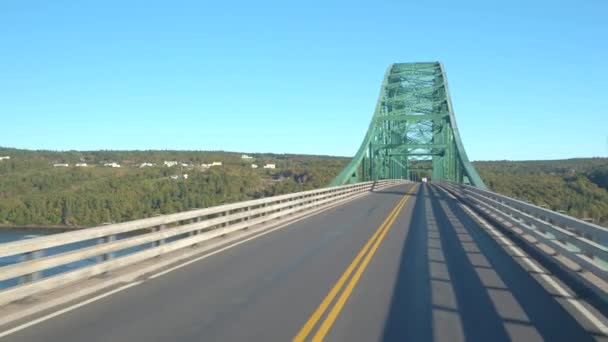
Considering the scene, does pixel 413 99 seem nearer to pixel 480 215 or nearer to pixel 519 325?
pixel 480 215

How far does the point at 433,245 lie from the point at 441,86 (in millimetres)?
66620

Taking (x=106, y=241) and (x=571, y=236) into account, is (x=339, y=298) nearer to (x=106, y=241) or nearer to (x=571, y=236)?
(x=106, y=241)

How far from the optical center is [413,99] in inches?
3246

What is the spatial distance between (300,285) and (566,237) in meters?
4.85

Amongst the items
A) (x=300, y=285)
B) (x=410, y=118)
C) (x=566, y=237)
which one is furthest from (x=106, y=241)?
(x=410, y=118)

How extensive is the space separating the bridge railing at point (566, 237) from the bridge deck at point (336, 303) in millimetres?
709

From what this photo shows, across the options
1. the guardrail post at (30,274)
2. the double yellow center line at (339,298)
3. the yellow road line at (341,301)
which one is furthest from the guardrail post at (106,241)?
the yellow road line at (341,301)

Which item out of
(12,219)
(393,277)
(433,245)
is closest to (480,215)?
(433,245)

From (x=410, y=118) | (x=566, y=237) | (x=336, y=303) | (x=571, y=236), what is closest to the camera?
(x=336, y=303)

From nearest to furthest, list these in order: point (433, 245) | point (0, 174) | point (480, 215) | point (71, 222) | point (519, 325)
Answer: point (519, 325)
point (433, 245)
point (71, 222)
point (480, 215)
point (0, 174)

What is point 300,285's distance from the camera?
920 cm

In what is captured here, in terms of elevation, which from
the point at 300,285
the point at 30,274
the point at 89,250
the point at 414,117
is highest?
the point at 414,117

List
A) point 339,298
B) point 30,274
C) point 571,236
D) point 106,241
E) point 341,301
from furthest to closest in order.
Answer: point 571,236
point 106,241
point 339,298
point 341,301
point 30,274

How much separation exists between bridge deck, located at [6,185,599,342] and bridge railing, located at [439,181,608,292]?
0.71m
